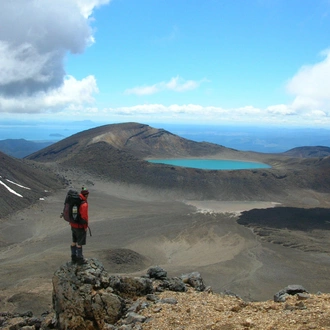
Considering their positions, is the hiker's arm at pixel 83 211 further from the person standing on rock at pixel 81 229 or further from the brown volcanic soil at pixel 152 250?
the brown volcanic soil at pixel 152 250

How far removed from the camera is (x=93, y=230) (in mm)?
35781

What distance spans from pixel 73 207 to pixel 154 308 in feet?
10.8

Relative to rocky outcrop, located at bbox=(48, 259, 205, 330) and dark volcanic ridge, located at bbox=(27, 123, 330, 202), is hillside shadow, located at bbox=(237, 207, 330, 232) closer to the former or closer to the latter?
dark volcanic ridge, located at bbox=(27, 123, 330, 202)

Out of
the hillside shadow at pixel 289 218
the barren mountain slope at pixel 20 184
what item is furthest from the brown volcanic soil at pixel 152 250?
the hillside shadow at pixel 289 218

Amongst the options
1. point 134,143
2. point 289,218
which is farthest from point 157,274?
point 134,143

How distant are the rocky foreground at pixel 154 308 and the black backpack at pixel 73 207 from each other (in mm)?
1324

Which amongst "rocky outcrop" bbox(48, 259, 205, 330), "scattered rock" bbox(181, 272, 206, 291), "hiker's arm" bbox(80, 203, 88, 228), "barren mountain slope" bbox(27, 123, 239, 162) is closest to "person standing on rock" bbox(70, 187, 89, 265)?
"hiker's arm" bbox(80, 203, 88, 228)

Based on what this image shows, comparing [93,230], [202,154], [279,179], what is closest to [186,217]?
[93,230]

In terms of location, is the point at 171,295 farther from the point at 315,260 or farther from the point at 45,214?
the point at 45,214

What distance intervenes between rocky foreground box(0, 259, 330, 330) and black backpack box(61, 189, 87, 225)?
1.32m

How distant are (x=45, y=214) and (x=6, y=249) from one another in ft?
36.9

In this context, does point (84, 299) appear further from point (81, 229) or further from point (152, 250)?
point (152, 250)

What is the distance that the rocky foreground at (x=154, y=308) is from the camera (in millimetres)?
7141

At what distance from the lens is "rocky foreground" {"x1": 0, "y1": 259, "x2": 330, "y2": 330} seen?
7141mm
